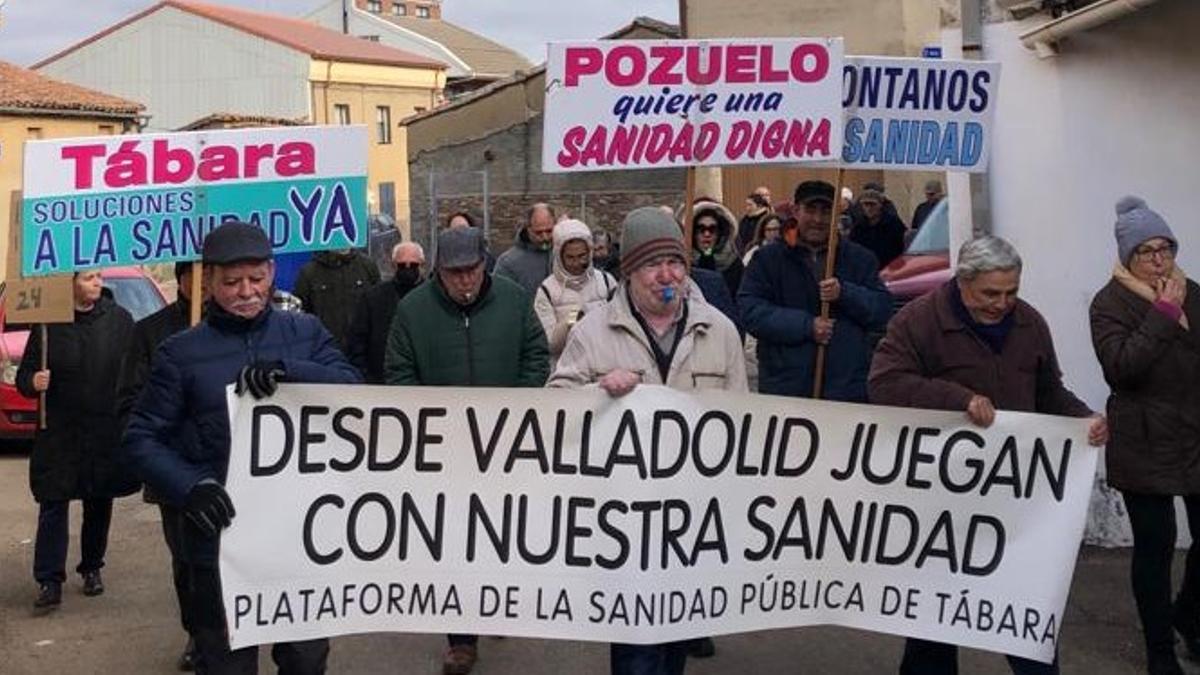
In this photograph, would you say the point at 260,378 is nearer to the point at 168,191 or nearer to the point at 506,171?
the point at 168,191

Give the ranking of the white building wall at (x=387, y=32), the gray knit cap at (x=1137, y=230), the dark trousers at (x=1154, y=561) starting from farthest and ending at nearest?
the white building wall at (x=387, y=32) → the dark trousers at (x=1154, y=561) → the gray knit cap at (x=1137, y=230)

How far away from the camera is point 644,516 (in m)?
5.23

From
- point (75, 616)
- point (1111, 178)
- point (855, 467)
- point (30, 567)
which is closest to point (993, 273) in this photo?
point (855, 467)

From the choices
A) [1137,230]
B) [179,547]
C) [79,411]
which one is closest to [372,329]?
[79,411]

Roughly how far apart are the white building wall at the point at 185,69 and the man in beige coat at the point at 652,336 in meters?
56.1

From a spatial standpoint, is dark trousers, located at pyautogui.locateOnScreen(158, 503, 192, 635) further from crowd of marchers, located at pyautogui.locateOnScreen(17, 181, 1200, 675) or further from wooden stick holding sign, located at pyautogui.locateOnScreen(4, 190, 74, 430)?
wooden stick holding sign, located at pyautogui.locateOnScreen(4, 190, 74, 430)

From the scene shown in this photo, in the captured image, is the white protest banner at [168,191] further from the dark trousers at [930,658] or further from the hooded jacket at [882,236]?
the hooded jacket at [882,236]

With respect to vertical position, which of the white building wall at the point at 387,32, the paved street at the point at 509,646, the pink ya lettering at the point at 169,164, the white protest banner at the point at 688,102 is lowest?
the paved street at the point at 509,646

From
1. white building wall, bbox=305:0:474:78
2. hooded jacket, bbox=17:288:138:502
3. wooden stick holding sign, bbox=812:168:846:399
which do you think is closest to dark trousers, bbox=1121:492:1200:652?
wooden stick holding sign, bbox=812:168:846:399

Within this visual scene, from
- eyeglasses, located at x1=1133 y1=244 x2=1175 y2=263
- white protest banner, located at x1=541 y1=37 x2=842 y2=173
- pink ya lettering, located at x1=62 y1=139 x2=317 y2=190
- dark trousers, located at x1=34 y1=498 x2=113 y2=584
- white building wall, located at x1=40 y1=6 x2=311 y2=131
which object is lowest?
dark trousers, located at x1=34 y1=498 x2=113 y2=584

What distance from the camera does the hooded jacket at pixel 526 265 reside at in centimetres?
890

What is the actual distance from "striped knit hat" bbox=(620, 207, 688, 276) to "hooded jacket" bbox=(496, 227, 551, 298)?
3457 millimetres

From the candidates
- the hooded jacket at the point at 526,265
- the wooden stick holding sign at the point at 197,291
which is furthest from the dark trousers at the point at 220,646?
the hooded jacket at the point at 526,265

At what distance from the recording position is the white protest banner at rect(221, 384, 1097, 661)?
5180mm
